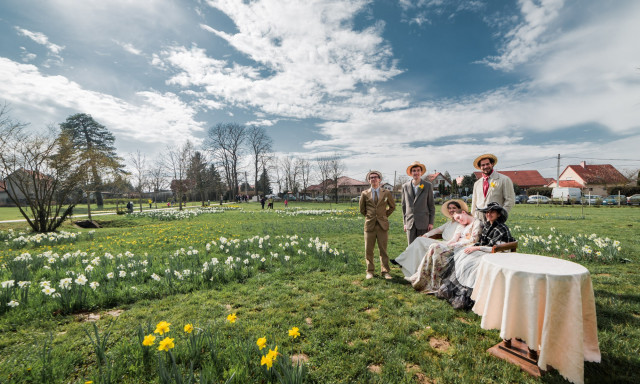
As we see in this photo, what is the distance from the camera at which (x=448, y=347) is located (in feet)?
9.29

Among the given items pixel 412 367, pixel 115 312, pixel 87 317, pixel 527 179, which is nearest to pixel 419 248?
pixel 412 367

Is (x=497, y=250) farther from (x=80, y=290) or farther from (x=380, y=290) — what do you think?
(x=80, y=290)

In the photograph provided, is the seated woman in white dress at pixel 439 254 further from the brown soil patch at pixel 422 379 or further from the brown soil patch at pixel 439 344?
the brown soil patch at pixel 422 379

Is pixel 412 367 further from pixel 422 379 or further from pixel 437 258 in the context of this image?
pixel 437 258

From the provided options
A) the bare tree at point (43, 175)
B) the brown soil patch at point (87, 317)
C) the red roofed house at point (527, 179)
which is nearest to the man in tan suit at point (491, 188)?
the brown soil patch at point (87, 317)

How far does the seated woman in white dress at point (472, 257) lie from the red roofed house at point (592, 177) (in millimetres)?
48328

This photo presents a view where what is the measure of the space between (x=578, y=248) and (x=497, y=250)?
520cm

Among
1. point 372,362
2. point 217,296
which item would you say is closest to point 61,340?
point 217,296

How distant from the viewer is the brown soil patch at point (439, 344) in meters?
2.82

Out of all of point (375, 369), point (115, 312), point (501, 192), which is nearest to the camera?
point (375, 369)

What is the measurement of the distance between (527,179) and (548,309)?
2999 inches

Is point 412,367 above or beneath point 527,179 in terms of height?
beneath

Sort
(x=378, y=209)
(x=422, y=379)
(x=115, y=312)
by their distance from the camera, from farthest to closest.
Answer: (x=378, y=209) < (x=115, y=312) < (x=422, y=379)

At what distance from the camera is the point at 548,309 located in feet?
6.95
